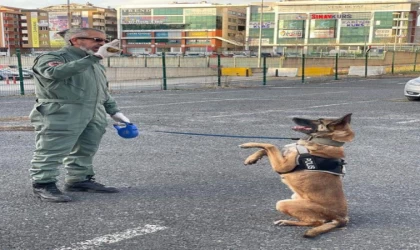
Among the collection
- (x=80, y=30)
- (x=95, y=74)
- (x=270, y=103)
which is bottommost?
(x=270, y=103)

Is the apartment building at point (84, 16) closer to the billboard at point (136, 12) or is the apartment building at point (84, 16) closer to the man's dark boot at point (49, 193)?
the billboard at point (136, 12)

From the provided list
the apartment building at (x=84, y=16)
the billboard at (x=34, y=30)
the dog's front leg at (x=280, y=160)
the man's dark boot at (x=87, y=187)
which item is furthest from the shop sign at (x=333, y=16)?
the dog's front leg at (x=280, y=160)

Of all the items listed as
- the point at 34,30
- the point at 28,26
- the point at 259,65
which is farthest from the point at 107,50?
the point at 28,26

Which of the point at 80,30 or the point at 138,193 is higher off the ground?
the point at 80,30

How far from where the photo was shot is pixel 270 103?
13711 millimetres

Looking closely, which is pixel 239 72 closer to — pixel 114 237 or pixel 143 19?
pixel 114 237

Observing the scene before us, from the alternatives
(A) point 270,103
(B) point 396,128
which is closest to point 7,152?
(B) point 396,128

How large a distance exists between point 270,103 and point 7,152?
891cm

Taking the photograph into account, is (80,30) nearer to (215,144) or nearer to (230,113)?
(215,144)

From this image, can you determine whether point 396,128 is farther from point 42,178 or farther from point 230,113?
point 42,178

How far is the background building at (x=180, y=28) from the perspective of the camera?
113 metres

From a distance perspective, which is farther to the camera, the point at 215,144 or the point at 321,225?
the point at 215,144

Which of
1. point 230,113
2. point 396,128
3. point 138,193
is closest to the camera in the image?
point 138,193

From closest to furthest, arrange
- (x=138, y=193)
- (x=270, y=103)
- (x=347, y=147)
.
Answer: (x=138, y=193)
(x=347, y=147)
(x=270, y=103)
